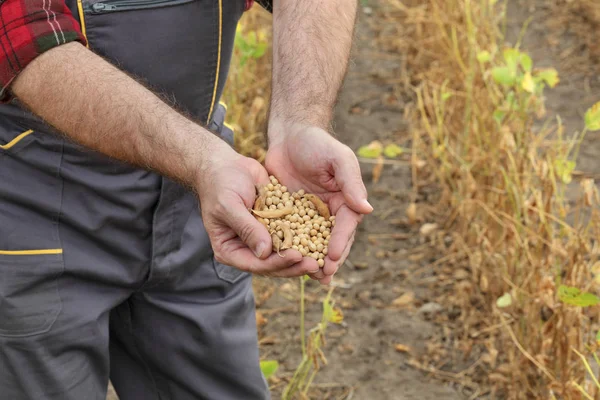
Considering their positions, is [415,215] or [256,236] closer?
[256,236]

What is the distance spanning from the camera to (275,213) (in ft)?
4.28

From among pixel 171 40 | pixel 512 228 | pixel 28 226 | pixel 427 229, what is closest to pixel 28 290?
pixel 28 226

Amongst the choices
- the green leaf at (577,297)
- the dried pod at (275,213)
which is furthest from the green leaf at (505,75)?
the dried pod at (275,213)

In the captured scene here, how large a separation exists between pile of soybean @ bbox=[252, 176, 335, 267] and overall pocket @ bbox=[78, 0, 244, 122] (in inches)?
8.9

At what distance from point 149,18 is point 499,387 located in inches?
51.5

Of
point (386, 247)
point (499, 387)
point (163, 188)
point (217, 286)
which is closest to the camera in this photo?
point (163, 188)

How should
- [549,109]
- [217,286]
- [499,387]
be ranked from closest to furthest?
1. [217,286]
2. [499,387]
3. [549,109]

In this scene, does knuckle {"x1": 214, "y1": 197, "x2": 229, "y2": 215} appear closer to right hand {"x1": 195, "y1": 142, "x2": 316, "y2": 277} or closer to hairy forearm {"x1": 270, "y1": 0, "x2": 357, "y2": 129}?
right hand {"x1": 195, "y1": 142, "x2": 316, "y2": 277}

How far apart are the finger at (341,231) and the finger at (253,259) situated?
5 centimetres

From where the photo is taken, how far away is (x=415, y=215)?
2891 mm

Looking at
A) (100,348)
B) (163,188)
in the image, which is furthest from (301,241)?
(100,348)

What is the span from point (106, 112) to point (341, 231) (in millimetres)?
352

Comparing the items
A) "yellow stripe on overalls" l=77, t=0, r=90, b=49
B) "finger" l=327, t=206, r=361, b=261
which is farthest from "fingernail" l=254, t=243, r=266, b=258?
"yellow stripe on overalls" l=77, t=0, r=90, b=49

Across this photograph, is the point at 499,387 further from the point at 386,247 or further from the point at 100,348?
the point at 100,348
